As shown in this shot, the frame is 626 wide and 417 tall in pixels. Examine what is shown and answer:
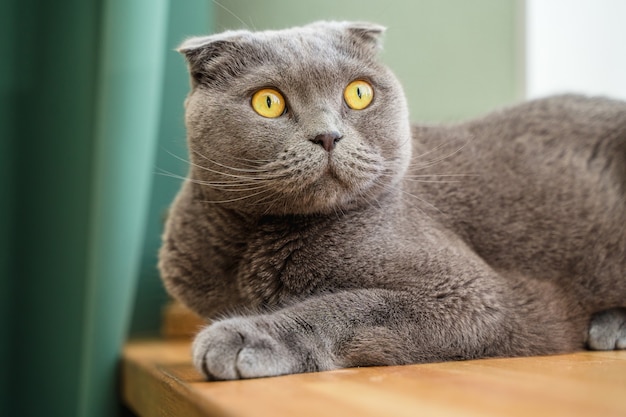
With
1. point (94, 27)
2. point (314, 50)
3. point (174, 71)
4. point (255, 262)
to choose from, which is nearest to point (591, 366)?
point (255, 262)

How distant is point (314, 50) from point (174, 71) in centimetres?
86

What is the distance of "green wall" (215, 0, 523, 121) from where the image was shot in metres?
1.81

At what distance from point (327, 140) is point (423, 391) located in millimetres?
404

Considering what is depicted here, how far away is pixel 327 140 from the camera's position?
1.02m

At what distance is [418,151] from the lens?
1357 millimetres

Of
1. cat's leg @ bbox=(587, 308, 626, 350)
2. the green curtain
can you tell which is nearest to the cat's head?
the green curtain

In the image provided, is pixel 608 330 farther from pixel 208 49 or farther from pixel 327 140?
pixel 208 49

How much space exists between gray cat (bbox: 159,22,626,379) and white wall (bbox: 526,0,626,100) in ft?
2.85

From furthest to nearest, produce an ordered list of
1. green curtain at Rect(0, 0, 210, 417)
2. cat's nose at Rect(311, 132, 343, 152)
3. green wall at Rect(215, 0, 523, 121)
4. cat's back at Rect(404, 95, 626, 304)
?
green wall at Rect(215, 0, 523, 121) → green curtain at Rect(0, 0, 210, 417) → cat's back at Rect(404, 95, 626, 304) → cat's nose at Rect(311, 132, 343, 152)

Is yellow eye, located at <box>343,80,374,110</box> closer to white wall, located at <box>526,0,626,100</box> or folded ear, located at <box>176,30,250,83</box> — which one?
folded ear, located at <box>176,30,250,83</box>

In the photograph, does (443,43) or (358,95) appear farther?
(443,43)

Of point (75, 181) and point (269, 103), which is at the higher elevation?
point (269, 103)

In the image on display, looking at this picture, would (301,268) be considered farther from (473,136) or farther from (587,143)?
(587,143)

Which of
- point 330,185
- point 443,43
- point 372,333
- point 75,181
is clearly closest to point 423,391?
point 372,333
